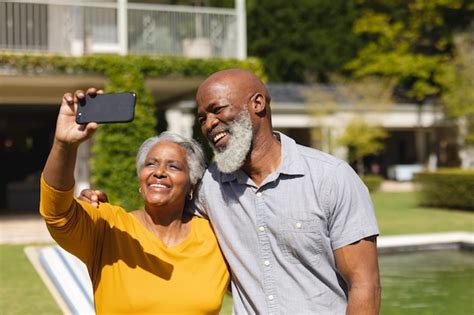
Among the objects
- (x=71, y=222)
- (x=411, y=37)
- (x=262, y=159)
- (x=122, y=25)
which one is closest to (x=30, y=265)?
(x=122, y=25)

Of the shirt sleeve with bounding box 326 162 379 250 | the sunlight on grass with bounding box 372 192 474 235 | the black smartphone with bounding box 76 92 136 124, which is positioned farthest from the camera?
the sunlight on grass with bounding box 372 192 474 235

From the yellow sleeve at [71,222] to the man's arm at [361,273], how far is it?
996 millimetres

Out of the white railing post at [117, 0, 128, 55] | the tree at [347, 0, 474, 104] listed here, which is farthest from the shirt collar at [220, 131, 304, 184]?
the tree at [347, 0, 474, 104]

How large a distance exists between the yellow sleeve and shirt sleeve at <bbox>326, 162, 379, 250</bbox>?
3.07 feet

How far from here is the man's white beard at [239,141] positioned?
96.0 inches

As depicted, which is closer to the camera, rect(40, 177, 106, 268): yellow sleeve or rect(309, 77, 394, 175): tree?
rect(40, 177, 106, 268): yellow sleeve

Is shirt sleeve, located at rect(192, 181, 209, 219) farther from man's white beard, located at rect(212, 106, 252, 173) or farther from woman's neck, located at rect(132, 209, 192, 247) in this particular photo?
man's white beard, located at rect(212, 106, 252, 173)

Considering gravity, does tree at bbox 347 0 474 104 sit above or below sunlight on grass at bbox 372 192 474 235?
above

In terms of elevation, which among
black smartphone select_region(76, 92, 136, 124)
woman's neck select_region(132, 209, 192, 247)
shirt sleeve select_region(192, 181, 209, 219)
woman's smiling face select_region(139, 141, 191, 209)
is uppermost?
black smartphone select_region(76, 92, 136, 124)

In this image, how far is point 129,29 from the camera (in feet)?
50.5

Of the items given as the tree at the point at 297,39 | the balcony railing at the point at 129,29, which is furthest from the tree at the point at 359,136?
the balcony railing at the point at 129,29

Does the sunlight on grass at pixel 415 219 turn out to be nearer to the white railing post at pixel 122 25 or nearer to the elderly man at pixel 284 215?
the white railing post at pixel 122 25

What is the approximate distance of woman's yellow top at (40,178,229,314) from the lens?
267 cm

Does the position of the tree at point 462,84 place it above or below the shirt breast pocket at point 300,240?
above
